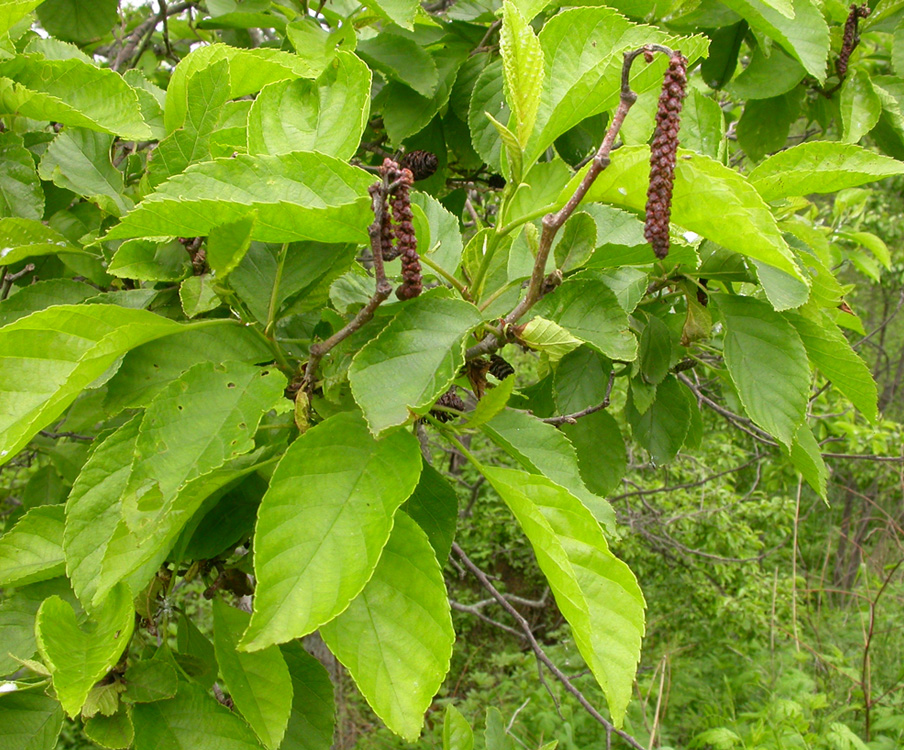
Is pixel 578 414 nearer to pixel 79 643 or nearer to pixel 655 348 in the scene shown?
pixel 655 348

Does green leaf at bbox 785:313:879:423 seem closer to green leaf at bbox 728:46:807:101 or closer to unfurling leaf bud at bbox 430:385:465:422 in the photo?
unfurling leaf bud at bbox 430:385:465:422

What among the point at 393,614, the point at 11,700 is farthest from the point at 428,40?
the point at 11,700

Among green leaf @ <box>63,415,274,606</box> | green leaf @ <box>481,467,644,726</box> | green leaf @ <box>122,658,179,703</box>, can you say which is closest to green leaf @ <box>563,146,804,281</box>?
green leaf @ <box>481,467,644,726</box>

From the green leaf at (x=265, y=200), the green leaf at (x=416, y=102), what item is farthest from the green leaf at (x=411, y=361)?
the green leaf at (x=416, y=102)

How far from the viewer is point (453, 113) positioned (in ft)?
6.15

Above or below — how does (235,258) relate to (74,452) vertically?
above

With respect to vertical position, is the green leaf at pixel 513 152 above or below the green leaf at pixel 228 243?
above

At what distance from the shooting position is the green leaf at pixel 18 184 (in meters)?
1.24

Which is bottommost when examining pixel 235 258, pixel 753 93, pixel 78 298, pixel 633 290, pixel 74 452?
pixel 74 452

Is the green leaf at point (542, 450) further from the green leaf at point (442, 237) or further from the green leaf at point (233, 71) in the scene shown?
the green leaf at point (233, 71)

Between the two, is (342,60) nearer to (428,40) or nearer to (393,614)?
(393,614)

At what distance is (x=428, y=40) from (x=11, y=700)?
5.29ft

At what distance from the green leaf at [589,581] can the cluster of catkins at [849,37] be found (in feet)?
4.97

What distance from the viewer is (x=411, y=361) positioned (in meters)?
0.83
